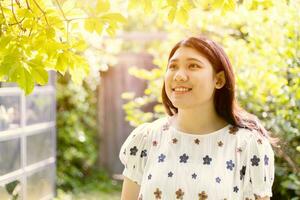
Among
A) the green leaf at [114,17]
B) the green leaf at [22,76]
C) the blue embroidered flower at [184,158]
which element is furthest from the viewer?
the blue embroidered flower at [184,158]

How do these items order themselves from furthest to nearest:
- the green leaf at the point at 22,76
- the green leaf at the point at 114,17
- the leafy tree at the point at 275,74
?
the leafy tree at the point at 275,74, the green leaf at the point at 114,17, the green leaf at the point at 22,76

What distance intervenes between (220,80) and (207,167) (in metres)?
0.31

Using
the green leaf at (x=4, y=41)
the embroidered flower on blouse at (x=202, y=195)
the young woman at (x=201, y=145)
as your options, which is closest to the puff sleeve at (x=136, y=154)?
the young woman at (x=201, y=145)

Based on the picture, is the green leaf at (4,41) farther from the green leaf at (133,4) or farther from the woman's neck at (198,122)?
the woman's neck at (198,122)

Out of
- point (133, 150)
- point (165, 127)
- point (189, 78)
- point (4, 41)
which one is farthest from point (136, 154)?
point (4, 41)

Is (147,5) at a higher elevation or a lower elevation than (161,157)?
higher

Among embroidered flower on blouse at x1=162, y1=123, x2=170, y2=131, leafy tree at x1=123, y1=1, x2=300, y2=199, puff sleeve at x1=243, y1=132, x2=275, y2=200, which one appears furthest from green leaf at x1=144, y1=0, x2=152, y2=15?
leafy tree at x1=123, y1=1, x2=300, y2=199

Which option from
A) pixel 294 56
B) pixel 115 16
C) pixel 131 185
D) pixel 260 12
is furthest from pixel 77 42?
pixel 260 12

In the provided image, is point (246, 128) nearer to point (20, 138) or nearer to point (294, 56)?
point (294, 56)

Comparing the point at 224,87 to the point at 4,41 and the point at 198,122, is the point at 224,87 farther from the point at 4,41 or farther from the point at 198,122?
the point at 4,41

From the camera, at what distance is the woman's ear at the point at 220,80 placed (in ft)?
6.18

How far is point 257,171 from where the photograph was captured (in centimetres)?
178

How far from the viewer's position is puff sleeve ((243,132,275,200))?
70.1 inches

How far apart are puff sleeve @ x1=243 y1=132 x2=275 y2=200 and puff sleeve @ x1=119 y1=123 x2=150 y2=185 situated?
0.36 m
